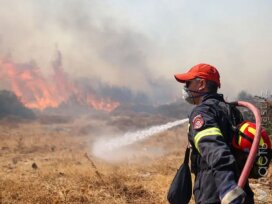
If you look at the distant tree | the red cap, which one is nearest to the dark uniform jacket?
the red cap

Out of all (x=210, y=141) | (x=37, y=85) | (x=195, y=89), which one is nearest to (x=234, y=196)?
(x=210, y=141)

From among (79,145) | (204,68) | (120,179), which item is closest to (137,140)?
(79,145)

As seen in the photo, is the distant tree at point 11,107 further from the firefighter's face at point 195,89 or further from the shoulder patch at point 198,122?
the shoulder patch at point 198,122

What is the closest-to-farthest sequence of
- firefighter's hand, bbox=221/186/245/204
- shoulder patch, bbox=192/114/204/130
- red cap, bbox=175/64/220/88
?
firefighter's hand, bbox=221/186/245/204 → shoulder patch, bbox=192/114/204/130 → red cap, bbox=175/64/220/88

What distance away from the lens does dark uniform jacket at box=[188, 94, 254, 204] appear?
2.64 metres

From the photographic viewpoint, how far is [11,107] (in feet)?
138

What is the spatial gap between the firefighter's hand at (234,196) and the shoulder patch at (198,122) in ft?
1.87

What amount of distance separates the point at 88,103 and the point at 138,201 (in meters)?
56.4

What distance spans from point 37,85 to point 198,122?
5072 centimetres

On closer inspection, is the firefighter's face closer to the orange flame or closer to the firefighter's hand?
the firefighter's hand

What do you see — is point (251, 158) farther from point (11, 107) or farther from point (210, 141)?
point (11, 107)

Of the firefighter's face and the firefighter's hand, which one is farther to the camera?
the firefighter's face

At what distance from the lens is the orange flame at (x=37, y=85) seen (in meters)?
50.3

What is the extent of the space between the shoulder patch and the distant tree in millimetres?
39390
